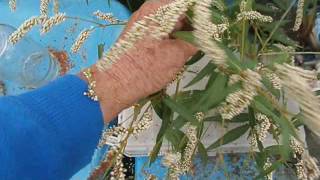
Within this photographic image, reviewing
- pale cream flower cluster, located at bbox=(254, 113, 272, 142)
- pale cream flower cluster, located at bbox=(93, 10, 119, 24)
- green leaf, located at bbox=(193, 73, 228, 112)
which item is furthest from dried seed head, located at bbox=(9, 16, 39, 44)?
pale cream flower cluster, located at bbox=(254, 113, 272, 142)

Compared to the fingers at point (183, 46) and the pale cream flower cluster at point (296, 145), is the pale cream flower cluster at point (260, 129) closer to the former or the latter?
the pale cream flower cluster at point (296, 145)

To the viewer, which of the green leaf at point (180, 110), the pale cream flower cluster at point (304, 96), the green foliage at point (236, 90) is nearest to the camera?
the pale cream flower cluster at point (304, 96)

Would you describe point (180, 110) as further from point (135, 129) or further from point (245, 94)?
point (245, 94)

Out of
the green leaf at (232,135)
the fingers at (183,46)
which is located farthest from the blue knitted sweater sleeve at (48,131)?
the green leaf at (232,135)

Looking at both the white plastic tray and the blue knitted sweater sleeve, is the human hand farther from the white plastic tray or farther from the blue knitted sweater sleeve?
the white plastic tray

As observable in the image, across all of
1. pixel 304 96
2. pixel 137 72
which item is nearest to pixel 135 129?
pixel 137 72
